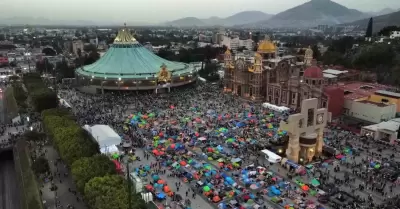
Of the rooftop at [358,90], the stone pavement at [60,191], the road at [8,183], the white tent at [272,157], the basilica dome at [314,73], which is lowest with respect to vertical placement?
the road at [8,183]

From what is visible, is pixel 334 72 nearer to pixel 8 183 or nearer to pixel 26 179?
pixel 26 179

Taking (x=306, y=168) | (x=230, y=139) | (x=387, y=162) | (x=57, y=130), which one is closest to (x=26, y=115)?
(x=57, y=130)

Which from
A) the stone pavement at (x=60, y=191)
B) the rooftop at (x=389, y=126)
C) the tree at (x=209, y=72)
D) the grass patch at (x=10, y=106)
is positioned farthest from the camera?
the tree at (x=209, y=72)

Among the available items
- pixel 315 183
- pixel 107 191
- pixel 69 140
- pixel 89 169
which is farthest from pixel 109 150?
pixel 315 183

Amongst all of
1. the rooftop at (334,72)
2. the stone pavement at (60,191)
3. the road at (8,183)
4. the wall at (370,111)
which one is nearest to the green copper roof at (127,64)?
the road at (8,183)

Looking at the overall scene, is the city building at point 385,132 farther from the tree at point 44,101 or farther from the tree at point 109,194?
the tree at point 44,101

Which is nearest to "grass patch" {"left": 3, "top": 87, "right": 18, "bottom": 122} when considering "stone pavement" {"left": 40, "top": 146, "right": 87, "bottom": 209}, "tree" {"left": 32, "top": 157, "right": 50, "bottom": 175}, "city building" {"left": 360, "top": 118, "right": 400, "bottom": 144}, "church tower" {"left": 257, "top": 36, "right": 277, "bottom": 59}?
"stone pavement" {"left": 40, "top": 146, "right": 87, "bottom": 209}
